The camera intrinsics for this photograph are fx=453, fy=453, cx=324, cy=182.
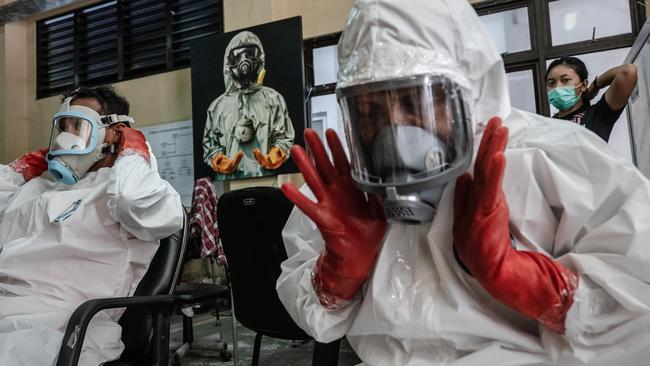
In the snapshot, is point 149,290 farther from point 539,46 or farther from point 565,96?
point 539,46

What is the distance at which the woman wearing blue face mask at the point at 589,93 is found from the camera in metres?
1.56

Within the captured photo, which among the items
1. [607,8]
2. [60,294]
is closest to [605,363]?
[60,294]

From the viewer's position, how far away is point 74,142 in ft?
4.96

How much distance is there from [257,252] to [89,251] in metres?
0.63

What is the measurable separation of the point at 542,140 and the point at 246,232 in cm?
129

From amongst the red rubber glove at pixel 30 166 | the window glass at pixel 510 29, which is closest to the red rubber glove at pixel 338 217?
the red rubber glove at pixel 30 166

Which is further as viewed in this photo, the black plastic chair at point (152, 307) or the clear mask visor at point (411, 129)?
the black plastic chair at point (152, 307)

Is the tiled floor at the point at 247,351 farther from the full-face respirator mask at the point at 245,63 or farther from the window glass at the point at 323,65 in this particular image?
the window glass at the point at 323,65

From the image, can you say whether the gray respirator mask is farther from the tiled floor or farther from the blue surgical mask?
the tiled floor

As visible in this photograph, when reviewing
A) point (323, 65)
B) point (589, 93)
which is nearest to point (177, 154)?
point (323, 65)

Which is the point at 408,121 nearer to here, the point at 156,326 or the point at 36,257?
the point at 156,326

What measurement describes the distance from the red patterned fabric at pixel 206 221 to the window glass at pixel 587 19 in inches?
99.3

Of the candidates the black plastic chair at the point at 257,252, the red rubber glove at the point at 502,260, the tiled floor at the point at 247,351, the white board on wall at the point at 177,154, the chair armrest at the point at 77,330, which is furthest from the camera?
the white board on wall at the point at 177,154

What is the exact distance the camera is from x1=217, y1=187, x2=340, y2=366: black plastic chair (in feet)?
5.71
